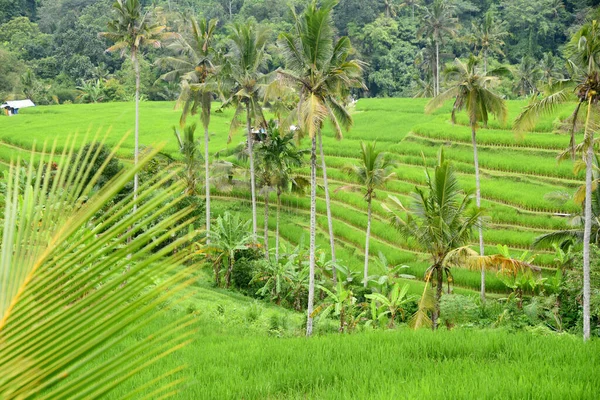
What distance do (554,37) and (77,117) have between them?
41611 mm

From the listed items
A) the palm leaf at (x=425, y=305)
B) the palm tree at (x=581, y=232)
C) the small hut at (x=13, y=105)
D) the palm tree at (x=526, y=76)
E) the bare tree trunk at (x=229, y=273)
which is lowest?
the bare tree trunk at (x=229, y=273)

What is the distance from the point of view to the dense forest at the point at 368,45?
156 ft

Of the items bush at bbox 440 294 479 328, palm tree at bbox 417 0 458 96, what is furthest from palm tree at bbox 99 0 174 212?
palm tree at bbox 417 0 458 96

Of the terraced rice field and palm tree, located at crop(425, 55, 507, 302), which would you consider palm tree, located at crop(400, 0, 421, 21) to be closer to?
the terraced rice field

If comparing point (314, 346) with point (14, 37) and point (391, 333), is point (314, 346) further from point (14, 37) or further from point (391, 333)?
point (14, 37)

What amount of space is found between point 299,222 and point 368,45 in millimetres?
34675

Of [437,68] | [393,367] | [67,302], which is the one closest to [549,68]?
[437,68]

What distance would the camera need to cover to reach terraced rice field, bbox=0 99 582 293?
20594 mm

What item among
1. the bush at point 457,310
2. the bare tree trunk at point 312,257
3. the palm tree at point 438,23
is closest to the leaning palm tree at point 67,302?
the bare tree trunk at point 312,257

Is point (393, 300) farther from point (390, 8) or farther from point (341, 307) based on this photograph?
point (390, 8)

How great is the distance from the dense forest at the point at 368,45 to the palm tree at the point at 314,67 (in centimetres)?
3426

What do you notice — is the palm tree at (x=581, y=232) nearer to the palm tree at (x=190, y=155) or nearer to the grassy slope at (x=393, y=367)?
the grassy slope at (x=393, y=367)

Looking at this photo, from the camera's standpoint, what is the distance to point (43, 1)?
6288 cm

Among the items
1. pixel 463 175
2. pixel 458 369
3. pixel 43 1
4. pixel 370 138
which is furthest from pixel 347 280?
pixel 43 1
